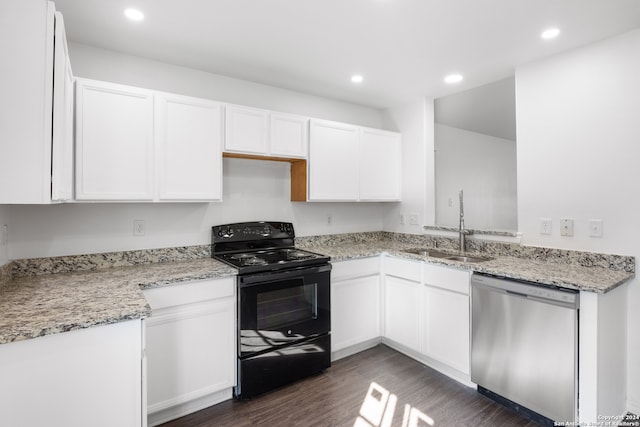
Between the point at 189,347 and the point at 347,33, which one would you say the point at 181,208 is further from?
the point at 347,33

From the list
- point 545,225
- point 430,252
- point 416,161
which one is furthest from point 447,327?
point 416,161

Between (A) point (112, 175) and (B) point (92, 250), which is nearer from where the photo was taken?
(A) point (112, 175)

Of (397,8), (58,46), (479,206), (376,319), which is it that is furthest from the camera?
(479,206)

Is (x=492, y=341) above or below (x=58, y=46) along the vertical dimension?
below

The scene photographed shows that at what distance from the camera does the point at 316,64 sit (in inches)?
101

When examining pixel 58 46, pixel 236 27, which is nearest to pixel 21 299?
pixel 58 46

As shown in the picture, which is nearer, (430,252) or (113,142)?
(113,142)

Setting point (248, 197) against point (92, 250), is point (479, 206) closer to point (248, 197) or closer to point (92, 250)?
point (248, 197)

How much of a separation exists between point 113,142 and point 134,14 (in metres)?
0.76

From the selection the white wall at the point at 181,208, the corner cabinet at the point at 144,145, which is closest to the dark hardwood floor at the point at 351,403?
the white wall at the point at 181,208

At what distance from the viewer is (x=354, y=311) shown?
9.38 ft

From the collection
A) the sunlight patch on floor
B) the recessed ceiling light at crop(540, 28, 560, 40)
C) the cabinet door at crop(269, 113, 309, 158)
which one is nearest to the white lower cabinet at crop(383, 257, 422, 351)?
the sunlight patch on floor

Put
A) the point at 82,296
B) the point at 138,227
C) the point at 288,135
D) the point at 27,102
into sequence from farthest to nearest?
the point at 288,135 < the point at 138,227 < the point at 82,296 < the point at 27,102

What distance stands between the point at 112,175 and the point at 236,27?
48.0 inches
